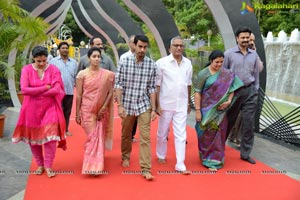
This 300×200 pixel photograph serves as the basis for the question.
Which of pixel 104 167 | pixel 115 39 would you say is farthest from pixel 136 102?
pixel 115 39

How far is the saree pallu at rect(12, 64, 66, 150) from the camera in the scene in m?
4.19

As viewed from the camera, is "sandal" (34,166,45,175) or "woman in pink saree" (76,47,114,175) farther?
"woman in pink saree" (76,47,114,175)

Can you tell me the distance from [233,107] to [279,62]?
9595mm

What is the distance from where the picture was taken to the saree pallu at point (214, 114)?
471cm

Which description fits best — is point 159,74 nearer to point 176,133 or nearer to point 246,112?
point 176,133

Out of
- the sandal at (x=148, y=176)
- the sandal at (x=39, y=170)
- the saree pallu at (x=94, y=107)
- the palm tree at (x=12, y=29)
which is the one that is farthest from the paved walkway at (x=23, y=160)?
the sandal at (x=148, y=176)

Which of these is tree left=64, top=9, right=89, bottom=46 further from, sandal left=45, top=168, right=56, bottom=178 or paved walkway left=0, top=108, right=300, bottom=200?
sandal left=45, top=168, right=56, bottom=178

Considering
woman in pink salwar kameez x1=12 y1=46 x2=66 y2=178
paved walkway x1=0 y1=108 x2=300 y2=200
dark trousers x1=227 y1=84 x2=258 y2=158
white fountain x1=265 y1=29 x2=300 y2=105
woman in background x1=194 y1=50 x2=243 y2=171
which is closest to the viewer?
paved walkway x1=0 y1=108 x2=300 y2=200

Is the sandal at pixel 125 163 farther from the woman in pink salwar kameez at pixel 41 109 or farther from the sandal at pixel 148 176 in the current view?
the woman in pink salwar kameez at pixel 41 109

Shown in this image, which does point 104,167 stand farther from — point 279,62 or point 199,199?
point 279,62

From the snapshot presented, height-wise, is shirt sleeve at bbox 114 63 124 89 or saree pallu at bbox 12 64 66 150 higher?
shirt sleeve at bbox 114 63 124 89

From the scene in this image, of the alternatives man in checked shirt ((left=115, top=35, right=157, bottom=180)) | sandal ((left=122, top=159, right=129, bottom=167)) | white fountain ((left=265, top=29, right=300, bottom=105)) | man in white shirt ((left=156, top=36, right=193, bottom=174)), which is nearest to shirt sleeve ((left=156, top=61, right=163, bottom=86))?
man in white shirt ((left=156, top=36, right=193, bottom=174))

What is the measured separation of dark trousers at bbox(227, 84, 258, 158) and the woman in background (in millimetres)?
296

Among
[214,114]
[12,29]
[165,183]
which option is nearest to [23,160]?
[165,183]
